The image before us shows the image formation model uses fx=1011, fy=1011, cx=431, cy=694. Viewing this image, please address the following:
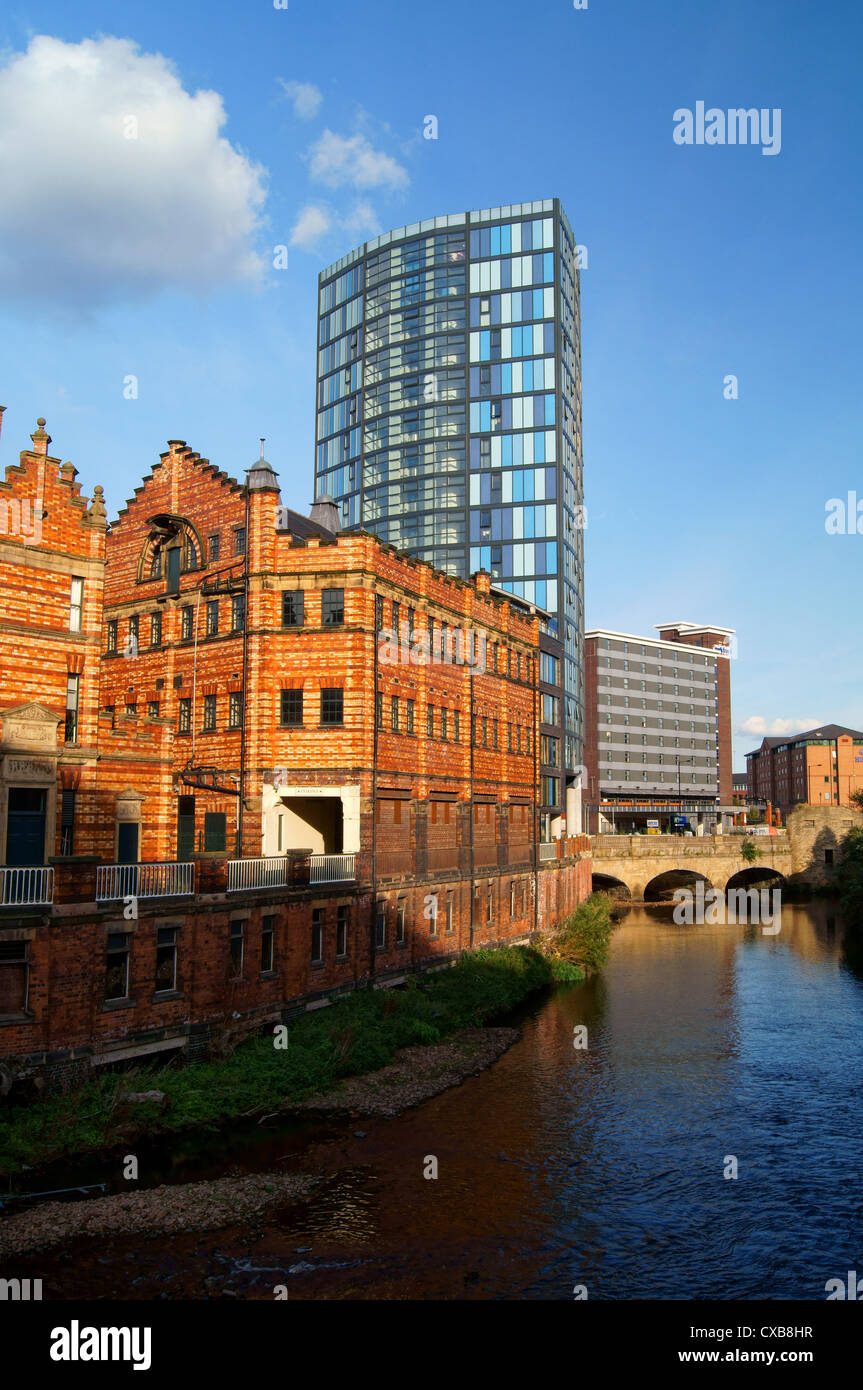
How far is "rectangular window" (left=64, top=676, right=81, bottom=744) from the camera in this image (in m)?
29.8

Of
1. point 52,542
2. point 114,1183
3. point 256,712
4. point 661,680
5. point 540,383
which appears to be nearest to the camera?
point 114,1183

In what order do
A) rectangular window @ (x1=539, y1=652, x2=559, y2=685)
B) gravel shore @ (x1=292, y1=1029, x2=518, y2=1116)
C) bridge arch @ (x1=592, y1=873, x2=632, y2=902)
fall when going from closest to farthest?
1. gravel shore @ (x1=292, y1=1029, x2=518, y2=1116)
2. rectangular window @ (x1=539, y1=652, x2=559, y2=685)
3. bridge arch @ (x1=592, y1=873, x2=632, y2=902)

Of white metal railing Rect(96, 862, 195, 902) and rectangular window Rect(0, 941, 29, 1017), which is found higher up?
white metal railing Rect(96, 862, 195, 902)

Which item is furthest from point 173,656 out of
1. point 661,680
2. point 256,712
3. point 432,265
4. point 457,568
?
point 661,680

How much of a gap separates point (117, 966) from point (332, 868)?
10.5 meters

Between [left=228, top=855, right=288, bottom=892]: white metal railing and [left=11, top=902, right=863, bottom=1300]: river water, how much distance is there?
7332 millimetres

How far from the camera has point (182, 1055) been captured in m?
27.3

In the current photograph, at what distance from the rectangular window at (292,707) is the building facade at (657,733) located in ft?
260

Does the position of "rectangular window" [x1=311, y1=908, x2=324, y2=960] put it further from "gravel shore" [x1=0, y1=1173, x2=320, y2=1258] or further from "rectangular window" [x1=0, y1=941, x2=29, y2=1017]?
"gravel shore" [x1=0, y1=1173, x2=320, y2=1258]

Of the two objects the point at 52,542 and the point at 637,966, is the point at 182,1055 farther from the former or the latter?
the point at 637,966

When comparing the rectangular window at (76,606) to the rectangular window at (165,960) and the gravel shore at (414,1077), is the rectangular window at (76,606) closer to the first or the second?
the rectangular window at (165,960)

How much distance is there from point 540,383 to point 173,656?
53.9 m

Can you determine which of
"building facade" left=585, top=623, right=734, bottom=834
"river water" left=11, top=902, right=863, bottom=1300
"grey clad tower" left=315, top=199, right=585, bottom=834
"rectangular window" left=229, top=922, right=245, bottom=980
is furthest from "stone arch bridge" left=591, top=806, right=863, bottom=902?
"rectangular window" left=229, top=922, right=245, bottom=980

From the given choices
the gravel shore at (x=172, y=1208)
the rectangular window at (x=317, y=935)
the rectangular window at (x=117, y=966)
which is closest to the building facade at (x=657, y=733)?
the rectangular window at (x=317, y=935)
